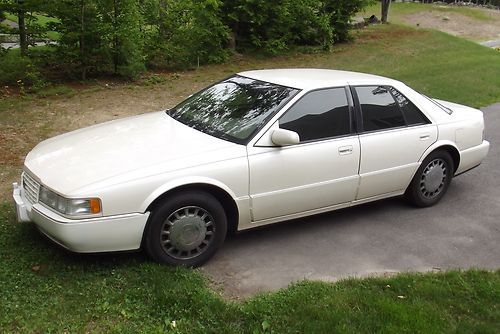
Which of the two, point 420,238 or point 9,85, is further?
point 9,85

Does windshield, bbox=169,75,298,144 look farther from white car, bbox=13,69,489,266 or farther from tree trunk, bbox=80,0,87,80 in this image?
tree trunk, bbox=80,0,87,80

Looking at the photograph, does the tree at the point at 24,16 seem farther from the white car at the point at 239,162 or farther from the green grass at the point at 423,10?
the green grass at the point at 423,10

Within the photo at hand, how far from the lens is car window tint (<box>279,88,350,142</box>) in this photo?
486cm

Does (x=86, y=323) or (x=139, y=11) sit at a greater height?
(x=139, y=11)

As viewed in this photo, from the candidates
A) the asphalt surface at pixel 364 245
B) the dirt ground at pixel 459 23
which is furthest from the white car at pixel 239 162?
the dirt ground at pixel 459 23

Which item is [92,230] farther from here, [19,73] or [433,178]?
[19,73]

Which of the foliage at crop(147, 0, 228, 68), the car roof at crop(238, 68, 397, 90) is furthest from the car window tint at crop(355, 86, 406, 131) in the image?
the foliage at crop(147, 0, 228, 68)

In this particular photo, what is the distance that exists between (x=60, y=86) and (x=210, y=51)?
4.94m

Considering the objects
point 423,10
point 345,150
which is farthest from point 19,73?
point 423,10

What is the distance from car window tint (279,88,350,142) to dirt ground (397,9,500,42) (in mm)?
26843

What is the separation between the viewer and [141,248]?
13.7 feet

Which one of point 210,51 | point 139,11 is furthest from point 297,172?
point 210,51

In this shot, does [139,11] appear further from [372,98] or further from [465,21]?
[465,21]

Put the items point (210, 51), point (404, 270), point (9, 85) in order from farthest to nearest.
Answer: point (210, 51)
point (9, 85)
point (404, 270)
